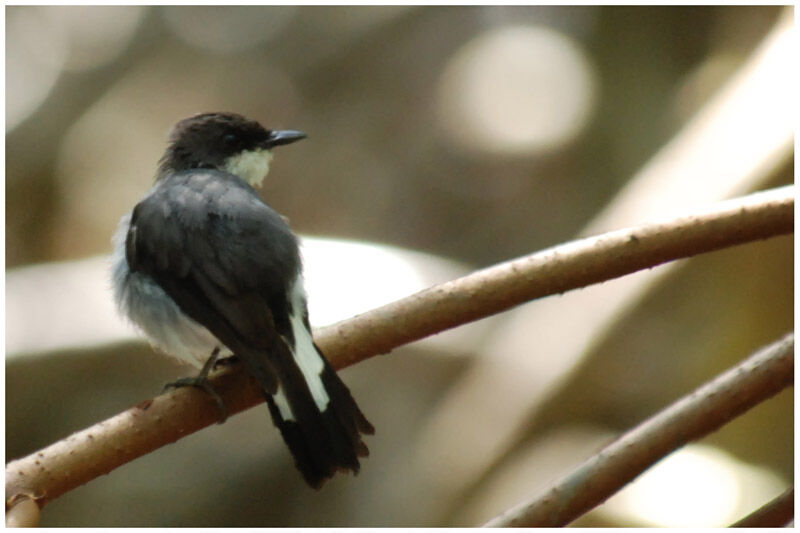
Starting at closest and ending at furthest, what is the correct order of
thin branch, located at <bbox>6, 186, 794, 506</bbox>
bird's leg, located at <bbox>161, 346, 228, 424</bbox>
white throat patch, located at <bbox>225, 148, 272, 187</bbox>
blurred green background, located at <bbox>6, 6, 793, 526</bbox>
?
thin branch, located at <bbox>6, 186, 794, 506</bbox>, bird's leg, located at <bbox>161, 346, 228, 424</bbox>, white throat patch, located at <bbox>225, 148, 272, 187</bbox>, blurred green background, located at <bbox>6, 6, 793, 526</bbox>

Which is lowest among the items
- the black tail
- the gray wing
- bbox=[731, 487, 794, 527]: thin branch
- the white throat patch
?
bbox=[731, 487, 794, 527]: thin branch

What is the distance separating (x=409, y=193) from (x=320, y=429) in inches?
202

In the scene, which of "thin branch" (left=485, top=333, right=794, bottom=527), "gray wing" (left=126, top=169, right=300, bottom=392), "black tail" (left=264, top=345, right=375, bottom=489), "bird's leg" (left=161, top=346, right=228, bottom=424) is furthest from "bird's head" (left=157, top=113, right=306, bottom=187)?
"thin branch" (left=485, top=333, right=794, bottom=527)

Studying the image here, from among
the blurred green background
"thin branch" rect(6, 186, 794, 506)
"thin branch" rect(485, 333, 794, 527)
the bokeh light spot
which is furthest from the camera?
the bokeh light spot

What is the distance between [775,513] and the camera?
255cm

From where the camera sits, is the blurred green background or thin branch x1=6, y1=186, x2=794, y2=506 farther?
the blurred green background

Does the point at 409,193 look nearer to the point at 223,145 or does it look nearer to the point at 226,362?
the point at 223,145

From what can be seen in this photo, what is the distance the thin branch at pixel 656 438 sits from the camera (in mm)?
2434

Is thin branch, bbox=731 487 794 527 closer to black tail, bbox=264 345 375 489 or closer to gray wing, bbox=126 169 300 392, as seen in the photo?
black tail, bbox=264 345 375 489

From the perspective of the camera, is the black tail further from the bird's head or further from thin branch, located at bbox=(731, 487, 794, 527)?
the bird's head

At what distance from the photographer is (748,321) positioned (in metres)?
4.66

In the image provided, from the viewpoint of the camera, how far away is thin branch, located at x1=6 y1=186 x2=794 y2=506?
102 inches

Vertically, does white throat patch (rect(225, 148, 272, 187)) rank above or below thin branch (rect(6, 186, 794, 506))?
above

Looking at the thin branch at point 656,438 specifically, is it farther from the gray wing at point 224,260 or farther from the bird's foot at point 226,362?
the bird's foot at point 226,362
